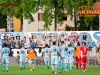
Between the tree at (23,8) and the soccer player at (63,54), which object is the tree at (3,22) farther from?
the soccer player at (63,54)

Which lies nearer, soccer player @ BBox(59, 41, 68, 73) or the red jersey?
soccer player @ BBox(59, 41, 68, 73)

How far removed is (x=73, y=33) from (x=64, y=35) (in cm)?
102

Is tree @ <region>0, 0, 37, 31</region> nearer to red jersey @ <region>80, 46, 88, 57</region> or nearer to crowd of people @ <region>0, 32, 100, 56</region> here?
crowd of people @ <region>0, 32, 100, 56</region>

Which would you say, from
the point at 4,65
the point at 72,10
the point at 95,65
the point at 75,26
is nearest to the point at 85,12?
the point at 72,10

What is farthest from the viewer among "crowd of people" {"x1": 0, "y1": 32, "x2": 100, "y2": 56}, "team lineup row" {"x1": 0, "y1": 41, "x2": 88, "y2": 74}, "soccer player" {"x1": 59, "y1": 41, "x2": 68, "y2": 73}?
"crowd of people" {"x1": 0, "y1": 32, "x2": 100, "y2": 56}

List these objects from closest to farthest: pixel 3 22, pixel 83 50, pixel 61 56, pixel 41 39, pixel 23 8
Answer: pixel 61 56
pixel 83 50
pixel 41 39
pixel 23 8
pixel 3 22

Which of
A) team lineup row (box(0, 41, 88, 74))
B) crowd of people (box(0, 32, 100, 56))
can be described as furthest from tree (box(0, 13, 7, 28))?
team lineup row (box(0, 41, 88, 74))

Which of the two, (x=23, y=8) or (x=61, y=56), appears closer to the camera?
(x=61, y=56)

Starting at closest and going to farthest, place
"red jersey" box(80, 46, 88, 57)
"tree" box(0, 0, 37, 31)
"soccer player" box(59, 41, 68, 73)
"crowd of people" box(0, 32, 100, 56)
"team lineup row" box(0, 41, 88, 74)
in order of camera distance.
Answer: "team lineup row" box(0, 41, 88, 74) → "soccer player" box(59, 41, 68, 73) → "red jersey" box(80, 46, 88, 57) → "crowd of people" box(0, 32, 100, 56) → "tree" box(0, 0, 37, 31)

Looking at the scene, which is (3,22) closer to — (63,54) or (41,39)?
(41,39)

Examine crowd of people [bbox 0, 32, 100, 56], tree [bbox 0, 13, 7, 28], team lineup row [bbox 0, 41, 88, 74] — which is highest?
tree [bbox 0, 13, 7, 28]

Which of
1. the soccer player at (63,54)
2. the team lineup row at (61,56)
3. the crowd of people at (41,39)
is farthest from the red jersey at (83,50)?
the crowd of people at (41,39)

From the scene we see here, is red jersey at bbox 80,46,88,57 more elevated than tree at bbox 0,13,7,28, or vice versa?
tree at bbox 0,13,7,28

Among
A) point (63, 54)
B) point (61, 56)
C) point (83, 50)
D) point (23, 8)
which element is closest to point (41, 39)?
point (23, 8)
